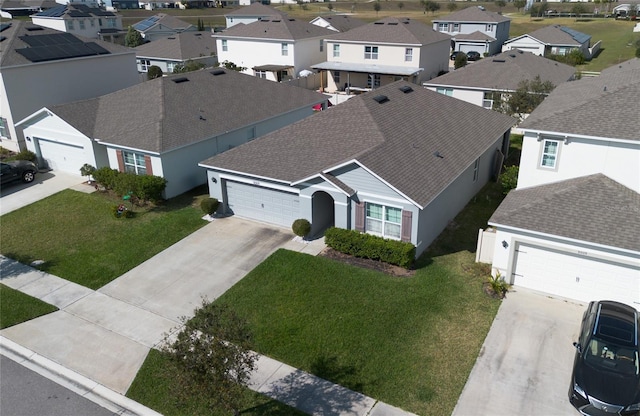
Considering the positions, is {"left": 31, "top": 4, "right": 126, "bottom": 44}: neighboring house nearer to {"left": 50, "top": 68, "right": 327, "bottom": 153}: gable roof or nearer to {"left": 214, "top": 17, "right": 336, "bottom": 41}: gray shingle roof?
{"left": 214, "top": 17, "right": 336, "bottom": 41}: gray shingle roof

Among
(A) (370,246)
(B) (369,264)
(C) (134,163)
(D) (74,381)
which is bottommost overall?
(D) (74,381)

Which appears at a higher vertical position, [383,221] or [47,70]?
[47,70]

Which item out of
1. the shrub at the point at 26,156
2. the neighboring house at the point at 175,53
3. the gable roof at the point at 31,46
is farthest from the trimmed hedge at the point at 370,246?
the neighboring house at the point at 175,53

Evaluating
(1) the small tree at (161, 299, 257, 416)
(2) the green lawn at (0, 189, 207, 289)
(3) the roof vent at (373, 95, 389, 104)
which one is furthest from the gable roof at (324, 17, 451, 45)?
(1) the small tree at (161, 299, 257, 416)

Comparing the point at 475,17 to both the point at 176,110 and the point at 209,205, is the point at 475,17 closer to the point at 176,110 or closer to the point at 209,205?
the point at 176,110

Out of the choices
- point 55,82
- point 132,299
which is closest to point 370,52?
point 55,82

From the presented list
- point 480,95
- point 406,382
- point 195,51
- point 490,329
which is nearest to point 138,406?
point 406,382

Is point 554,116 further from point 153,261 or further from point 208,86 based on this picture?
point 208,86
